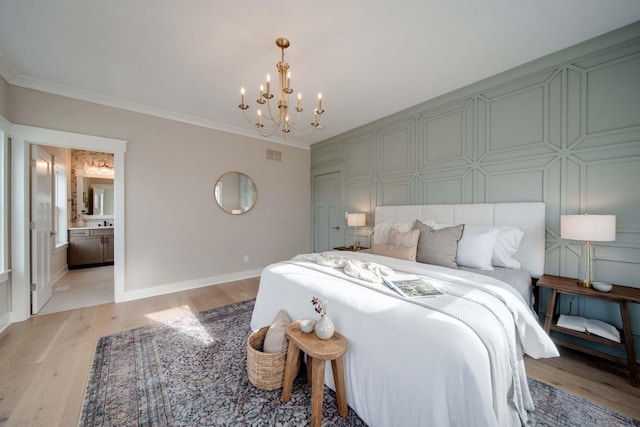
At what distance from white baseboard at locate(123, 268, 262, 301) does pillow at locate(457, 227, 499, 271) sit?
3438 millimetres

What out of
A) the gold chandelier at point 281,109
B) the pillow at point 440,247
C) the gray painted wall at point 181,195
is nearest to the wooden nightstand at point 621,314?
the pillow at point 440,247

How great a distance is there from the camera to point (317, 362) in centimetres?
127

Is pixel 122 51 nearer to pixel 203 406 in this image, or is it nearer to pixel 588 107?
pixel 203 406

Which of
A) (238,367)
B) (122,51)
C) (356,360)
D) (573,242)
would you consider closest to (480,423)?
(356,360)

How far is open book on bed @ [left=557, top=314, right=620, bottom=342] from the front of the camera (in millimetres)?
1795

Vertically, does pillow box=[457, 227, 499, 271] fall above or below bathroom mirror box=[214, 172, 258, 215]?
below

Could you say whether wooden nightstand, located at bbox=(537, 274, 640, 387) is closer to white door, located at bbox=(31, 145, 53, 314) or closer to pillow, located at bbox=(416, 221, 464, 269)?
pillow, located at bbox=(416, 221, 464, 269)

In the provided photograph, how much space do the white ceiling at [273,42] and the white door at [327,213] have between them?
195cm

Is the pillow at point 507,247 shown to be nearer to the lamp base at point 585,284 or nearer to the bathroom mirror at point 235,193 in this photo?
the lamp base at point 585,284

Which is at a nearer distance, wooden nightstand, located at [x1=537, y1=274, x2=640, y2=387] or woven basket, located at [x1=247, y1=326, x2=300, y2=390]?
woven basket, located at [x1=247, y1=326, x2=300, y2=390]

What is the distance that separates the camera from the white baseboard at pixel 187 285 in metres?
3.32

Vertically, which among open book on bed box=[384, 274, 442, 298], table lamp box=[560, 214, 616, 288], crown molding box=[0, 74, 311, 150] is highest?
crown molding box=[0, 74, 311, 150]

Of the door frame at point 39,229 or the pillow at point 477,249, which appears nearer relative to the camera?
the pillow at point 477,249

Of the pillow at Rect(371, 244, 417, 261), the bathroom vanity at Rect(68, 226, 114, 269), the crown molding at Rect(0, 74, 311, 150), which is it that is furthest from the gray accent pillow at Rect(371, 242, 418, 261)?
the bathroom vanity at Rect(68, 226, 114, 269)
